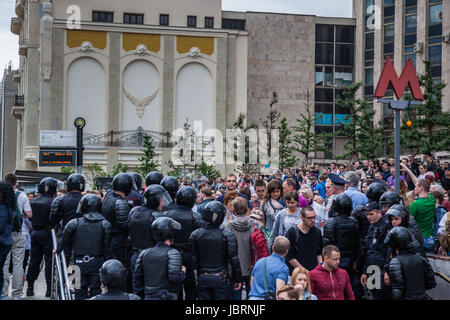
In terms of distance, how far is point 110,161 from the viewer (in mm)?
47906

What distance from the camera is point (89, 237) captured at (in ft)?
29.9

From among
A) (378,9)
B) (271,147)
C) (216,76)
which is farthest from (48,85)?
(378,9)

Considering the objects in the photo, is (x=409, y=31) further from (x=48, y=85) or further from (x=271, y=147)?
(x=48, y=85)

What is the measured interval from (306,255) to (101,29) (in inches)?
1675

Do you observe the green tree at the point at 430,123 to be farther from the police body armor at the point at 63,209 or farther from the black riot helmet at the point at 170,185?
the police body armor at the point at 63,209

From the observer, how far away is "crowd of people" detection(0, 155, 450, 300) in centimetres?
744

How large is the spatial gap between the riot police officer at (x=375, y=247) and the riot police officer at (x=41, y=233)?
18.6 feet

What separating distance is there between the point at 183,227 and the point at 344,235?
2.18 metres

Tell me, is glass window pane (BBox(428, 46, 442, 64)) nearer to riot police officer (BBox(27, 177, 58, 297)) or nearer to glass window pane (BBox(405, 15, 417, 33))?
glass window pane (BBox(405, 15, 417, 33))

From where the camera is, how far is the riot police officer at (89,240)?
9.11 m

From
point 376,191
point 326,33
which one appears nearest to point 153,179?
point 376,191

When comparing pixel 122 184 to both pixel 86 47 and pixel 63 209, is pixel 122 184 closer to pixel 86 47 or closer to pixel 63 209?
pixel 63 209

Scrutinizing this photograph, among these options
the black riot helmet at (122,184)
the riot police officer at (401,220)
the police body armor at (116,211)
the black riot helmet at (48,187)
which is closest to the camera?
the riot police officer at (401,220)

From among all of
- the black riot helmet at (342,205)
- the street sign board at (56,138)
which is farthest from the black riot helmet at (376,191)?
the street sign board at (56,138)
